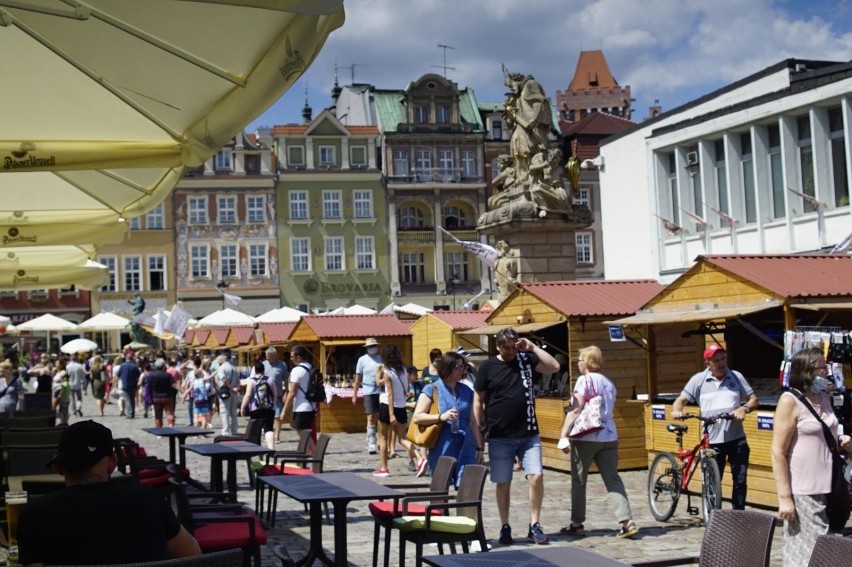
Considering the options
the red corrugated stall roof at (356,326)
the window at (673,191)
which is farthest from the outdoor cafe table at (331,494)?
the window at (673,191)

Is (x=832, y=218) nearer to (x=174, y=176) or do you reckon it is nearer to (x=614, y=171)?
(x=614, y=171)

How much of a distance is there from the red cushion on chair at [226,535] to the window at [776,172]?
78.9 ft

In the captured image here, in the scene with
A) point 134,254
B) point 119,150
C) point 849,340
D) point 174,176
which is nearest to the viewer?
point 119,150

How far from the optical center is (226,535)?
293 inches

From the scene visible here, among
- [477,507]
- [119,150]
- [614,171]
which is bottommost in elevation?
[477,507]

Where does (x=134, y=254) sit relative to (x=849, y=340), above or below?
above

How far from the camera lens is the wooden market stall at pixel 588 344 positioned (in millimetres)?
16016

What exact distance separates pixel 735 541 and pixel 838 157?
76.6ft

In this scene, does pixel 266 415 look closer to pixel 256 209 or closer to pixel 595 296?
pixel 595 296

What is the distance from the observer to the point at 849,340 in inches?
474

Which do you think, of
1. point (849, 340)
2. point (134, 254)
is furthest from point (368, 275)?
point (849, 340)

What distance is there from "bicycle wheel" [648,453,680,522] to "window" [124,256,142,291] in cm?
6018

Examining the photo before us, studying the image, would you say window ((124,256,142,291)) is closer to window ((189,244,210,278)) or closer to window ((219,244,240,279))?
window ((189,244,210,278))

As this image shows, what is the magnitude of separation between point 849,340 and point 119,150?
25.3 feet
